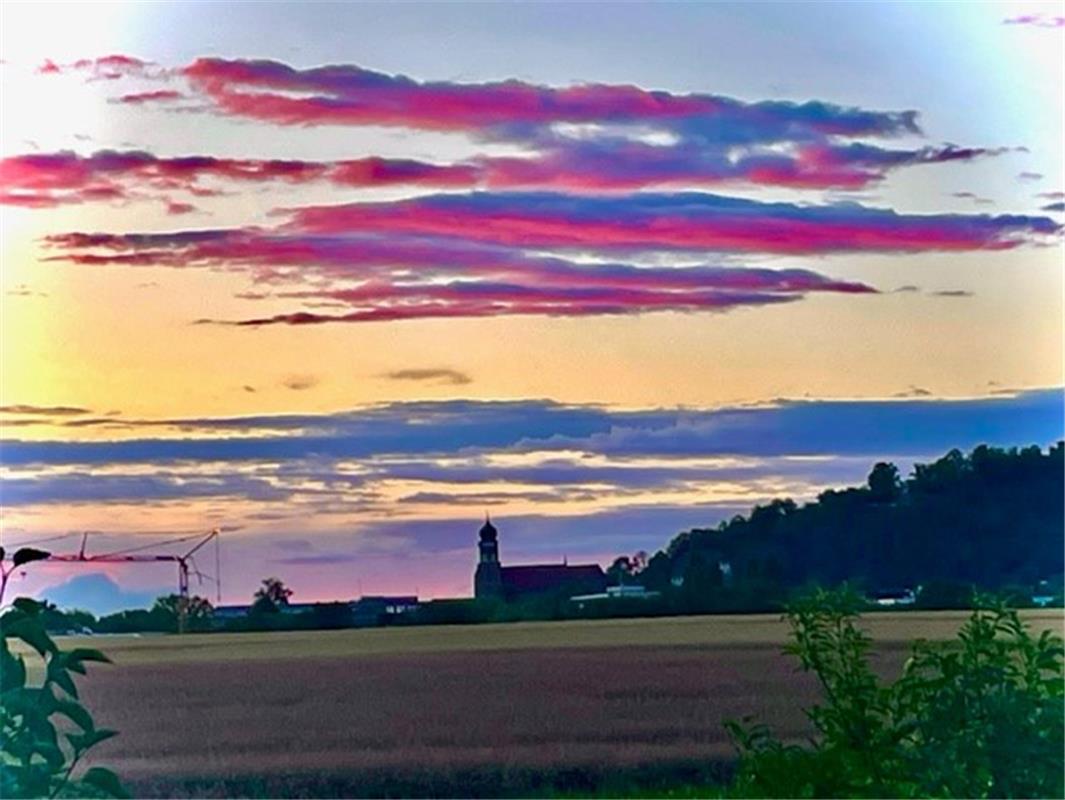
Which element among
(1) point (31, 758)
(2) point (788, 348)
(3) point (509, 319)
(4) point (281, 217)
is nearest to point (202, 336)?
(4) point (281, 217)

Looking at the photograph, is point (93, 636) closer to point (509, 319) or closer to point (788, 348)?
point (509, 319)

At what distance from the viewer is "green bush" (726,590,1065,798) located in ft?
18.3

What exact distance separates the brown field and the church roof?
11cm

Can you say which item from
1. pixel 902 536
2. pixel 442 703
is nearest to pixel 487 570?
pixel 442 703

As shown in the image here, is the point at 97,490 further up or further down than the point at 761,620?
further up

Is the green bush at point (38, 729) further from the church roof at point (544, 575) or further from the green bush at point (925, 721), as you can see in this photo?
the green bush at point (925, 721)

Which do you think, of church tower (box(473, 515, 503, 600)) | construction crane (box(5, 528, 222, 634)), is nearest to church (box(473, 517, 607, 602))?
church tower (box(473, 515, 503, 600))

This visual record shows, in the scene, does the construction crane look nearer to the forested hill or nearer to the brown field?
the brown field

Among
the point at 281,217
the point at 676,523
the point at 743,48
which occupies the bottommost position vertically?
the point at 676,523

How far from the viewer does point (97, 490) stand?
566cm

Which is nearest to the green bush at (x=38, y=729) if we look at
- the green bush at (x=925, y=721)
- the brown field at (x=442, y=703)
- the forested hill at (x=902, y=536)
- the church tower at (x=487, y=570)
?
the brown field at (x=442, y=703)

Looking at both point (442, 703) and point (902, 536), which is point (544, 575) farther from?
point (902, 536)

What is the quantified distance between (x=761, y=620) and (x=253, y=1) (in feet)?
7.07

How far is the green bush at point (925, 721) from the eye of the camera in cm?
557
